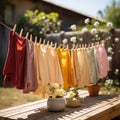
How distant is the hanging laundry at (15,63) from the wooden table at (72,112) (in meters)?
0.38

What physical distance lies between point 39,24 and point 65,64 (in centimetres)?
756

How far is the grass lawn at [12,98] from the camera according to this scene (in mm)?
6757

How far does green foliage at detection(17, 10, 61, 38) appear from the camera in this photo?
1194cm

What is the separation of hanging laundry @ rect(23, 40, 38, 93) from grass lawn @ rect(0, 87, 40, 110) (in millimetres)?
2635

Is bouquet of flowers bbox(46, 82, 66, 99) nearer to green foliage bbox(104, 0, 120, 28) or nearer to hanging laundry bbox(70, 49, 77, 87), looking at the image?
hanging laundry bbox(70, 49, 77, 87)

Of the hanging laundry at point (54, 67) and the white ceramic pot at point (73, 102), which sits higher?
the hanging laundry at point (54, 67)

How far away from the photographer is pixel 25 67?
13.0ft

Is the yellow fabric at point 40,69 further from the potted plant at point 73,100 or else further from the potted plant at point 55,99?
the potted plant at point 73,100

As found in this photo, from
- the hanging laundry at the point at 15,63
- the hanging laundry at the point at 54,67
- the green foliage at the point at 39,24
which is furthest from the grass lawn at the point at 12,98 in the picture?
the green foliage at the point at 39,24

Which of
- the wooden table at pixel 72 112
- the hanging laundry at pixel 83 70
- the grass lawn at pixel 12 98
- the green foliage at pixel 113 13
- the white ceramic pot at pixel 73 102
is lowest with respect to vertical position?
the grass lawn at pixel 12 98

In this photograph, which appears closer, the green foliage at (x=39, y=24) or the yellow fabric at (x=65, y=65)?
the yellow fabric at (x=65, y=65)

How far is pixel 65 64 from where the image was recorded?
4848 millimetres

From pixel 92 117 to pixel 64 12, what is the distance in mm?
13989

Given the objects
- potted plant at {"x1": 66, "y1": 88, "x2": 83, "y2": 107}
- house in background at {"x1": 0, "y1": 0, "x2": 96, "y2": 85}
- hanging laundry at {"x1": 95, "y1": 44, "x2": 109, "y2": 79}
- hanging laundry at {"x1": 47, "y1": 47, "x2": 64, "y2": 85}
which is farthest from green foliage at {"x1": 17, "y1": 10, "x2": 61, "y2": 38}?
potted plant at {"x1": 66, "y1": 88, "x2": 83, "y2": 107}
